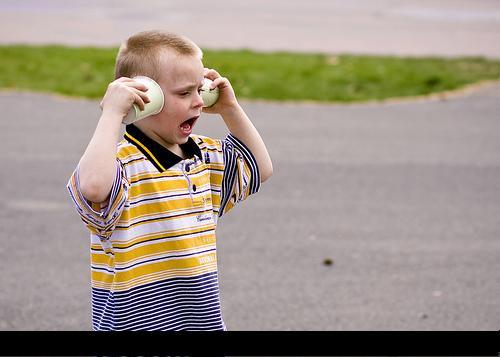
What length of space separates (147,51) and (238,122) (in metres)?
0.37

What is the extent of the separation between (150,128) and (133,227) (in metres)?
0.25

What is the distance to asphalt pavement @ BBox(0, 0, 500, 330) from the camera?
5098 mm

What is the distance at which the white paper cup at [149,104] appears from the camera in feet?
7.16

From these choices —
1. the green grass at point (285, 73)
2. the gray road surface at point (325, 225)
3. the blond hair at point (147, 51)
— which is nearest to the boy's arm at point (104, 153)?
the blond hair at point (147, 51)

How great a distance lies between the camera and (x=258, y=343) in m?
1.63

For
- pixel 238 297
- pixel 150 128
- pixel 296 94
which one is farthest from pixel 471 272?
pixel 296 94

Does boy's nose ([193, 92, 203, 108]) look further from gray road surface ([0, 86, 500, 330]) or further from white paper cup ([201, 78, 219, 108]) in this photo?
gray road surface ([0, 86, 500, 330])

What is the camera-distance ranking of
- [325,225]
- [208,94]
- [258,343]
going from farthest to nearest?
1. [325,225]
2. [208,94]
3. [258,343]

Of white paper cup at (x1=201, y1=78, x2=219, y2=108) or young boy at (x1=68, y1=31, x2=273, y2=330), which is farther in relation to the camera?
white paper cup at (x1=201, y1=78, x2=219, y2=108)

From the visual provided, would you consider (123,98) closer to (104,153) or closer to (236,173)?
(104,153)

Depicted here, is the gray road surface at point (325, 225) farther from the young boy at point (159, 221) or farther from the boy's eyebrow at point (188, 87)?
the boy's eyebrow at point (188, 87)

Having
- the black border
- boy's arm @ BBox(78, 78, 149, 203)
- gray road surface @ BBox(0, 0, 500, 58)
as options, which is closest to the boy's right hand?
boy's arm @ BBox(78, 78, 149, 203)

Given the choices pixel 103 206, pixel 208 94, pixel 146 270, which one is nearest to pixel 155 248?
pixel 146 270

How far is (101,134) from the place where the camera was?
2123 mm
